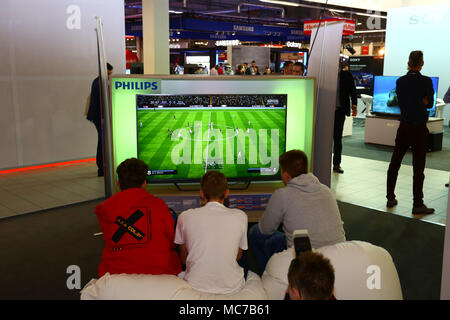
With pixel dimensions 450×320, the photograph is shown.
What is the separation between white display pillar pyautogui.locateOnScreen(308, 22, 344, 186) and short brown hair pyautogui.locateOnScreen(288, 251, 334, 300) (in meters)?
2.57

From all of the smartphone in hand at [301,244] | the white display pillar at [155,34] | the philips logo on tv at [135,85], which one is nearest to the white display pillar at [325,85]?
the philips logo on tv at [135,85]

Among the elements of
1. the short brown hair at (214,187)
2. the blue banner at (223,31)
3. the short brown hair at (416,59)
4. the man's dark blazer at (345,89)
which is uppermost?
the blue banner at (223,31)

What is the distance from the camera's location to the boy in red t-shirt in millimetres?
2195

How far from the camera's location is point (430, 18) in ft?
34.6

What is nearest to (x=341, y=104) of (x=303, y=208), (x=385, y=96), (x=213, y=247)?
(x=385, y=96)

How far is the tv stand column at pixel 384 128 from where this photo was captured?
8753mm

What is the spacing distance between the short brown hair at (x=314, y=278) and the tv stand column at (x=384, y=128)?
7.87 m

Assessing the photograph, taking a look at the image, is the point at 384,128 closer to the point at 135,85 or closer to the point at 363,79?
the point at 363,79

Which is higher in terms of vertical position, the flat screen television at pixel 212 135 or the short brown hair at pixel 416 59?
the short brown hair at pixel 416 59

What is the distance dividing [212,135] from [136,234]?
1.82 m

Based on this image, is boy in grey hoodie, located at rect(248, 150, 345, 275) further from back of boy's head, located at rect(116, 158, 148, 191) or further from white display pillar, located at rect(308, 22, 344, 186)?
white display pillar, located at rect(308, 22, 344, 186)

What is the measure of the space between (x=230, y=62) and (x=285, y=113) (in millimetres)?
10910

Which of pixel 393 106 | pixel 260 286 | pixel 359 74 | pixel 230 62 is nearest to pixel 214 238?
pixel 260 286

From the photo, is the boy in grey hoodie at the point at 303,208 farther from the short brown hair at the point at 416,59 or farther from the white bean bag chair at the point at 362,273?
the short brown hair at the point at 416,59
